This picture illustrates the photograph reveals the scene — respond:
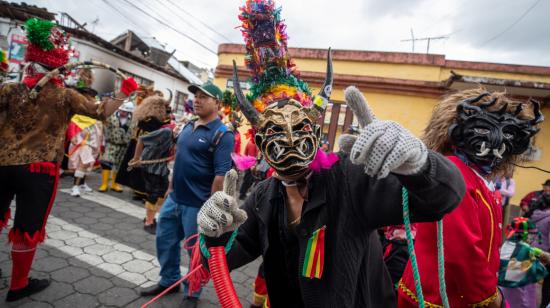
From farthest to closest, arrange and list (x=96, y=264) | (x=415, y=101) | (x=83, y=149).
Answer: (x=415, y=101) < (x=83, y=149) < (x=96, y=264)

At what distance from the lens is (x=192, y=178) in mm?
2961

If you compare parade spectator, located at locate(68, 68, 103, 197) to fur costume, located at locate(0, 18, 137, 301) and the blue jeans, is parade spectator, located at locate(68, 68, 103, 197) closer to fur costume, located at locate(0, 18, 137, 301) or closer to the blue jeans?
fur costume, located at locate(0, 18, 137, 301)

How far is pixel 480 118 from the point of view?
1738 millimetres

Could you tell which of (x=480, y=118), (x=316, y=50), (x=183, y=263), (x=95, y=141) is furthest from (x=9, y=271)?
(x=316, y=50)

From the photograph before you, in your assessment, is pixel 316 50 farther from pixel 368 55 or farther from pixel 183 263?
pixel 183 263

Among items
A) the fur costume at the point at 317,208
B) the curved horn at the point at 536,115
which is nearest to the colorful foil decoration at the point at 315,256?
the fur costume at the point at 317,208

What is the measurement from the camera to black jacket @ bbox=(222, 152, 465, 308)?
3.36 ft

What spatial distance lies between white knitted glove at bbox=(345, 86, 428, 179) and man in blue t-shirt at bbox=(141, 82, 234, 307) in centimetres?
211

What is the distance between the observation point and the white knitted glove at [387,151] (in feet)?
3.02

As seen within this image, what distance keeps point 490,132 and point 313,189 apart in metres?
1.11

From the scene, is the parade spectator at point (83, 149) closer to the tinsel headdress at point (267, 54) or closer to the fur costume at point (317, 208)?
the tinsel headdress at point (267, 54)

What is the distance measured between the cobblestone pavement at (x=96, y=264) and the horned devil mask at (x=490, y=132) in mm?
2646

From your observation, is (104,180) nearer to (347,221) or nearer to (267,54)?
(267,54)

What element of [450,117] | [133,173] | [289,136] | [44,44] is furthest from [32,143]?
[450,117]
